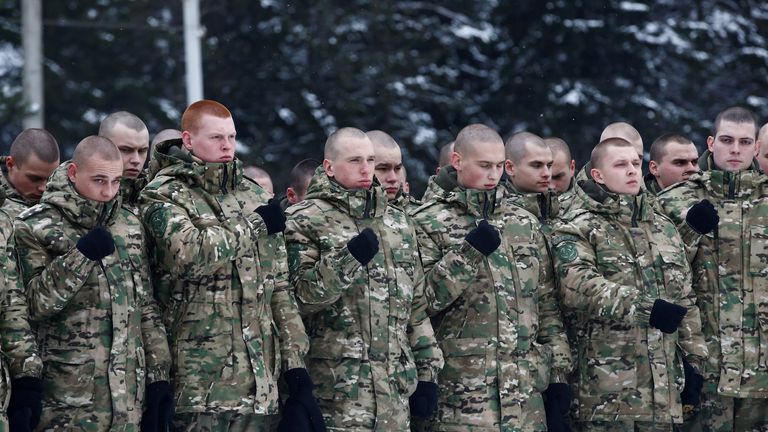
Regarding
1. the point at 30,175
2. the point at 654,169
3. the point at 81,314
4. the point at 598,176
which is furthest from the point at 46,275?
the point at 654,169

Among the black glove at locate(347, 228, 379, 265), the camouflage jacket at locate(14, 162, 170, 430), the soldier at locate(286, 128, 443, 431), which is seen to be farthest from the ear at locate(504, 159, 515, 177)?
the camouflage jacket at locate(14, 162, 170, 430)

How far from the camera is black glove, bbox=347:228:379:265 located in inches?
282

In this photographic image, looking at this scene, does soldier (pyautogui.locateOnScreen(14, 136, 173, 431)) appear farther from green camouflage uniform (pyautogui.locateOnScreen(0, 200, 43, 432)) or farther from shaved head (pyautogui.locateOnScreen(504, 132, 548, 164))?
shaved head (pyautogui.locateOnScreen(504, 132, 548, 164))

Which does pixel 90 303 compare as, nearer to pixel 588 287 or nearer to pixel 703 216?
pixel 588 287

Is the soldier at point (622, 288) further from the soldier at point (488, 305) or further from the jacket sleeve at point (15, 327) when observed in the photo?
the jacket sleeve at point (15, 327)

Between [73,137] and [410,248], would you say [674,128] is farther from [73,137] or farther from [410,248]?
[410,248]

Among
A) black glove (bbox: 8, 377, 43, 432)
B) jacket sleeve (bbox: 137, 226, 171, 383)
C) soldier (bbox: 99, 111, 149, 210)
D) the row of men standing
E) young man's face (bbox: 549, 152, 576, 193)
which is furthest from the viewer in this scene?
young man's face (bbox: 549, 152, 576, 193)

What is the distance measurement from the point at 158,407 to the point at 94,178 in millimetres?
1063

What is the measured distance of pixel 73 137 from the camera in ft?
71.7

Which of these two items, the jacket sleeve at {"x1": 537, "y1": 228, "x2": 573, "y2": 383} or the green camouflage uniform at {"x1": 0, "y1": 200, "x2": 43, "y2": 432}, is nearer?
the green camouflage uniform at {"x1": 0, "y1": 200, "x2": 43, "y2": 432}

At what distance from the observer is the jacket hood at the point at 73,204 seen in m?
6.83

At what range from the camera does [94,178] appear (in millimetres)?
6855

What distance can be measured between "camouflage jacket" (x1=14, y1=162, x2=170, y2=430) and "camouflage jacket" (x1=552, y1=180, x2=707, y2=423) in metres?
2.42

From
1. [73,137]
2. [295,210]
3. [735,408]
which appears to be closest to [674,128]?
[73,137]
